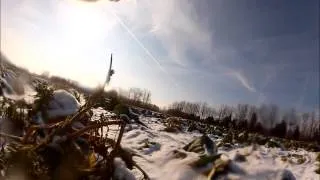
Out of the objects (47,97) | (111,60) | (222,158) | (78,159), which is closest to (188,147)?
(222,158)

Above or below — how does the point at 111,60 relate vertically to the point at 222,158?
above

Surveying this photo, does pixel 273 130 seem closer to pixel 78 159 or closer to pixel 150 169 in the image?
pixel 150 169

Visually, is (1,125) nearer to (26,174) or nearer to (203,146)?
(26,174)

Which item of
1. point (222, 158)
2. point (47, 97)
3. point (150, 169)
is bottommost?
point (150, 169)

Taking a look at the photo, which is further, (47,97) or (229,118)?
(229,118)

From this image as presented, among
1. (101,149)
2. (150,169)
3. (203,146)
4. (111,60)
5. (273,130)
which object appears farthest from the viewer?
(273,130)

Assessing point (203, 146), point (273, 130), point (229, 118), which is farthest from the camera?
point (229, 118)

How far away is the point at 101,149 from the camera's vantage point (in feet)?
2.99

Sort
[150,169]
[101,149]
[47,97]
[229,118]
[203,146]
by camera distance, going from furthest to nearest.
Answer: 1. [229,118]
2. [203,146]
3. [150,169]
4. [47,97]
5. [101,149]

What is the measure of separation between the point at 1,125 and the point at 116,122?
0.30m

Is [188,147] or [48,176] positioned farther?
[188,147]

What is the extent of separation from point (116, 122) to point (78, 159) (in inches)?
5.3

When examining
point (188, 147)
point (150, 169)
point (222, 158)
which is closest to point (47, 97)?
point (150, 169)

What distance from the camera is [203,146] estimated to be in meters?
1.95
